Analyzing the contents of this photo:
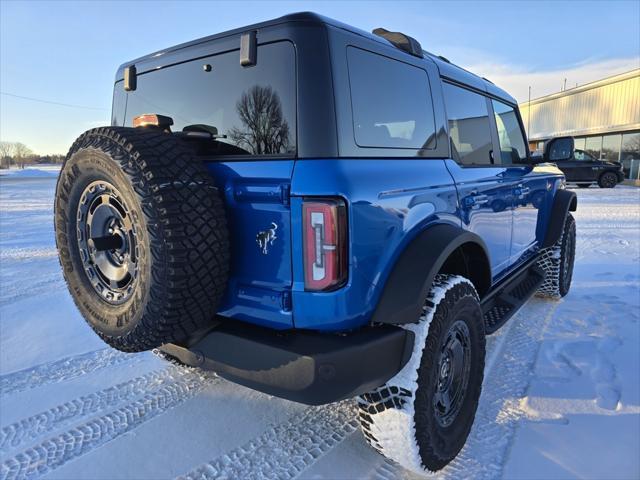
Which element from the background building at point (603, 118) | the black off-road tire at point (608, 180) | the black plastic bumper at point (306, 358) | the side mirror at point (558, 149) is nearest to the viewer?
the black plastic bumper at point (306, 358)

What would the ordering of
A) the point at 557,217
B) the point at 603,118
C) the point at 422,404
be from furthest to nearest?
the point at 603,118, the point at 557,217, the point at 422,404

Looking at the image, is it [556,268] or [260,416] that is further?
[556,268]

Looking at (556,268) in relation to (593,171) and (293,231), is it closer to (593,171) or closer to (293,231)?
(293,231)

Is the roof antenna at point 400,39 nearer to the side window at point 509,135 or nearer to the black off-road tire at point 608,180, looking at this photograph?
the side window at point 509,135

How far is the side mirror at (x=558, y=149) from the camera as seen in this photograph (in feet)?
13.1

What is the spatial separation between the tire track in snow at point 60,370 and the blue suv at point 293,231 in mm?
1131

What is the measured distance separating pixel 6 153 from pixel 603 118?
276 ft

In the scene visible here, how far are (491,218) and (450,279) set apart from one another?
94 centimetres

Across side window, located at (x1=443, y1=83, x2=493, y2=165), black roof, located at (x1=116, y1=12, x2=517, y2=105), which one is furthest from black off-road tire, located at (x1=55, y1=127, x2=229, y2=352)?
side window, located at (x1=443, y1=83, x2=493, y2=165)

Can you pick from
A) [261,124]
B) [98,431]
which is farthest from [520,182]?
[98,431]

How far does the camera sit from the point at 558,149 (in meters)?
4.00

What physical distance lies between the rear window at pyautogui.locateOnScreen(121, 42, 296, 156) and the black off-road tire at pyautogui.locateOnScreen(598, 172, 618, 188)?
2046 cm

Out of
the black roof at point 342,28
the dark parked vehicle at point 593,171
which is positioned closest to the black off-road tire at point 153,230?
the black roof at point 342,28

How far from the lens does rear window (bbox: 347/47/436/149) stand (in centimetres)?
194
